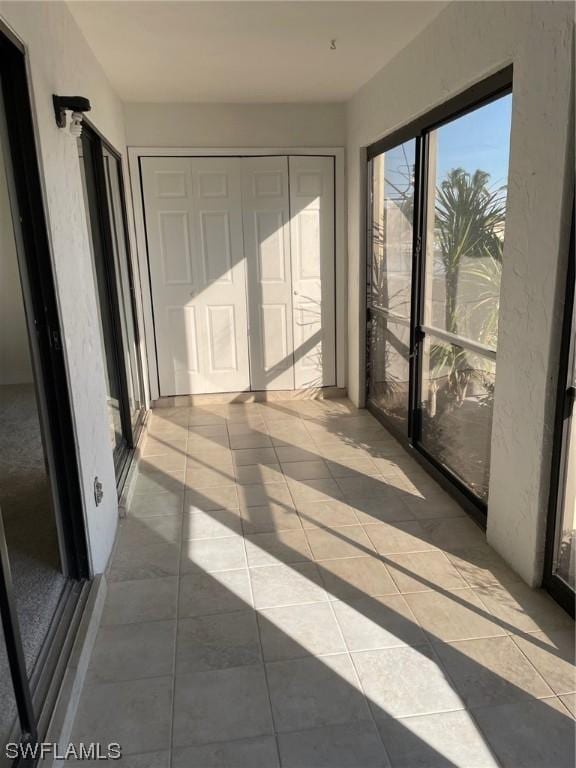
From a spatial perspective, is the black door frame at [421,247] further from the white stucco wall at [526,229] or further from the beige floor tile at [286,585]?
the beige floor tile at [286,585]

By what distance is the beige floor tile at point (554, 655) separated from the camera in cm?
187

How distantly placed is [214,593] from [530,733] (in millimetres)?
1246

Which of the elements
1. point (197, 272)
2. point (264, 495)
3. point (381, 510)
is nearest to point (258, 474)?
point (264, 495)

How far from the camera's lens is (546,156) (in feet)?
6.63

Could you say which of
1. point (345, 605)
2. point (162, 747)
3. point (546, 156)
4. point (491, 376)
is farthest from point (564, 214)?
point (162, 747)

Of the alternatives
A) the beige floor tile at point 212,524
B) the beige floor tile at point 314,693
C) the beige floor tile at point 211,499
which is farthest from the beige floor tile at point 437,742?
the beige floor tile at point 211,499

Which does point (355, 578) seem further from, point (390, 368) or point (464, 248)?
point (390, 368)

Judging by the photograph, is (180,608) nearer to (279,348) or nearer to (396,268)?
(396,268)

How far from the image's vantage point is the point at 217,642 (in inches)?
82.0

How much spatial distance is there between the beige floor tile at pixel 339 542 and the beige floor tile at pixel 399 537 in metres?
0.05

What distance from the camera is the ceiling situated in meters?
2.62

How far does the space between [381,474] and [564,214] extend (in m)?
1.96

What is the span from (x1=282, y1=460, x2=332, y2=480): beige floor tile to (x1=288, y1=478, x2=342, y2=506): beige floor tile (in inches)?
2.3

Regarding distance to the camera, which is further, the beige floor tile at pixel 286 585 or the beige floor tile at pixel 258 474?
the beige floor tile at pixel 258 474
